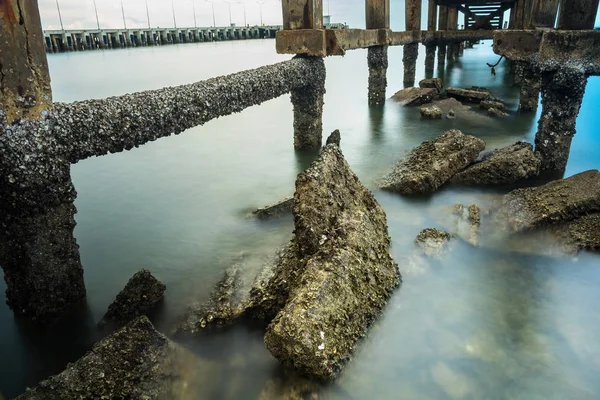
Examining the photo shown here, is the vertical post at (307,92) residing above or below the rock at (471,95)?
above

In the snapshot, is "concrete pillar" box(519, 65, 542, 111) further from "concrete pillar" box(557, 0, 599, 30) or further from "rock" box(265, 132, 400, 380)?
"rock" box(265, 132, 400, 380)

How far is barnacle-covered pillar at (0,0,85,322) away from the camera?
281 cm

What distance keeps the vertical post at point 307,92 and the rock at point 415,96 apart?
18.1 ft

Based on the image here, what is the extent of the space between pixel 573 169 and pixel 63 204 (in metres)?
7.06

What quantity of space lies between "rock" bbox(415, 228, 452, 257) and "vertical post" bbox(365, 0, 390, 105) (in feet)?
24.9

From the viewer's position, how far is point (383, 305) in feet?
11.1

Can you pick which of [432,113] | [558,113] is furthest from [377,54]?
[558,113]

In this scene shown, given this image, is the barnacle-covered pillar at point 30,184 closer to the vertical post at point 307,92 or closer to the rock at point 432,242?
the rock at point 432,242

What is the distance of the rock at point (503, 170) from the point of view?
5.76 meters

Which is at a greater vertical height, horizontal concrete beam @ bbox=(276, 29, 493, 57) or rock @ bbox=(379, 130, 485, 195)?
horizontal concrete beam @ bbox=(276, 29, 493, 57)

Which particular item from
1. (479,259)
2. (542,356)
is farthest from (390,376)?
(479,259)

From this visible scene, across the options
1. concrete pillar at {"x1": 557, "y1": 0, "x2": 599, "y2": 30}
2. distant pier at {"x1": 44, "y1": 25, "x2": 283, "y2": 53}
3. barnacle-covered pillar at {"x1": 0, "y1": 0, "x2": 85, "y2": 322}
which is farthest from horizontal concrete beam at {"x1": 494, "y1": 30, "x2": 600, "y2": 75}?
distant pier at {"x1": 44, "y1": 25, "x2": 283, "y2": 53}

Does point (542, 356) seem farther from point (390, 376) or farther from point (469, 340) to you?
point (390, 376)

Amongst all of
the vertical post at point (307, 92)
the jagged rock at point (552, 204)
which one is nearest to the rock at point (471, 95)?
the vertical post at point (307, 92)
